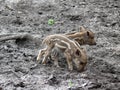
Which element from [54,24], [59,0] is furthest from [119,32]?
[59,0]

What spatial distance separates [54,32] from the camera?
8.52 metres

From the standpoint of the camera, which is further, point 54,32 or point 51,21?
point 51,21

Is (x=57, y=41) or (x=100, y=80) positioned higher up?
(x=57, y=41)

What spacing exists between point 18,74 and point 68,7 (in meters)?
3.60

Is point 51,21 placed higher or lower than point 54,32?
higher

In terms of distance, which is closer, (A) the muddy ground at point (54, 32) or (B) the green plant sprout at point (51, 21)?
(A) the muddy ground at point (54, 32)

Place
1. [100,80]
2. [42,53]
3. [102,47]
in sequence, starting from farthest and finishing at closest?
[102,47]
[42,53]
[100,80]

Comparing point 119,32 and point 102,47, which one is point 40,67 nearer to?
point 102,47

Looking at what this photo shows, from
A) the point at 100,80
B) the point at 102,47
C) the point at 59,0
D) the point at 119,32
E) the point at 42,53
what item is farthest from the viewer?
the point at 59,0

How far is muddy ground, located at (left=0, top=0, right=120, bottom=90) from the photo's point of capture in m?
6.41

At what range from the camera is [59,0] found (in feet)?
33.9

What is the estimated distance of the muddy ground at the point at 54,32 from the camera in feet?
21.0

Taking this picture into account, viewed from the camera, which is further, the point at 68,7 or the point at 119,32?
the point at 68,7

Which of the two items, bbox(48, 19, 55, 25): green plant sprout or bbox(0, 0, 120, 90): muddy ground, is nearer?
bbox(0, 0, 120, 90): muddy ground
